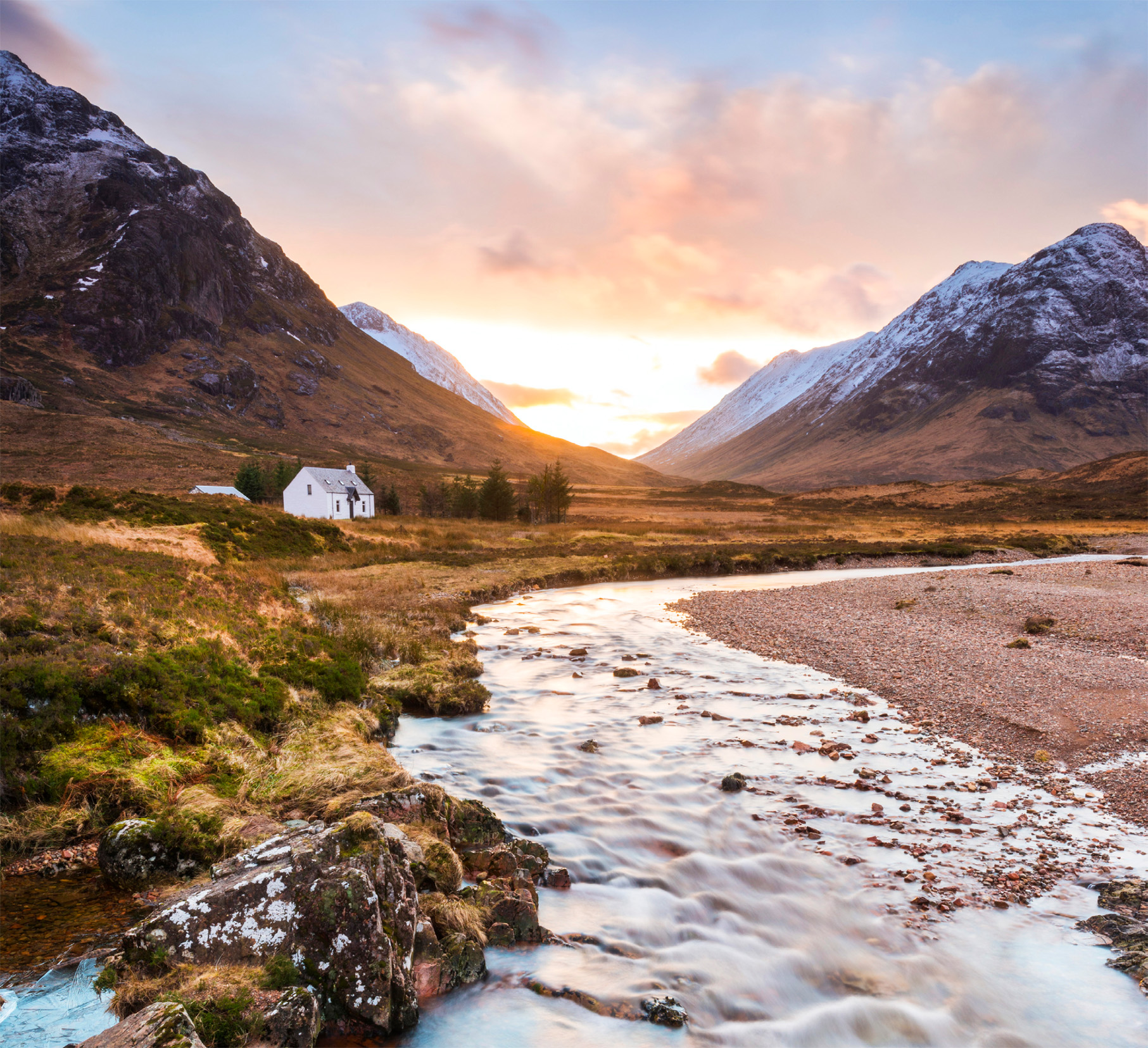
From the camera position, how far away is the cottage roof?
78.7 m

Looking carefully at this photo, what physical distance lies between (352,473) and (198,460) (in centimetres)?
5427

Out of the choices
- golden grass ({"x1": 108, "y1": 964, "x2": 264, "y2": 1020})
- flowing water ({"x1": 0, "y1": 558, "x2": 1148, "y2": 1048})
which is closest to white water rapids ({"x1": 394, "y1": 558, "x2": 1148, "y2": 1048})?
flowing water ({"x1": 0, "y1": 558, "x2": 1148, "y2": 1048})

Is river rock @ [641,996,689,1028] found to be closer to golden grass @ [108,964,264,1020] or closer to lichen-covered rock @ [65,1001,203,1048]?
golden grass @ [108,964,264,1020]

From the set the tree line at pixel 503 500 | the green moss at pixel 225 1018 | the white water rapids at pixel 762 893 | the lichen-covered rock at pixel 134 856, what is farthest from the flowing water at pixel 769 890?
the tree line at pixel 503 500

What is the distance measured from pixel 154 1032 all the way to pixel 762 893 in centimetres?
781

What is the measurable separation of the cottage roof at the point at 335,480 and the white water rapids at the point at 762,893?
229ft

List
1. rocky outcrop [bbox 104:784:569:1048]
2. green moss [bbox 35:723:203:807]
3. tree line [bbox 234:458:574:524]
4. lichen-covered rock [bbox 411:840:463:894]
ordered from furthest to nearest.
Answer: tree line [bbox 234:458:574:524]
green moss [bbox 35:723:203:807]
lichen-covered rock [bbox 411:840:463:894]
rocky outcrop [bbox 104:784:569:1048]

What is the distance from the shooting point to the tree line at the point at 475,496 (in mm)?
92688

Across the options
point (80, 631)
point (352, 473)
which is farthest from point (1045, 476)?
point (80, 631)

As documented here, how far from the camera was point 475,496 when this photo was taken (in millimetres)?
99875

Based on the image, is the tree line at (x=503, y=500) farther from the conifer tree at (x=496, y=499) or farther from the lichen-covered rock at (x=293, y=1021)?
the lichen-covered rock at (x=293, y=1021)

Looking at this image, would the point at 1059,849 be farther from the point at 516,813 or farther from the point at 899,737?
the point at 516,813

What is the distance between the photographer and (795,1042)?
6922 millimetres

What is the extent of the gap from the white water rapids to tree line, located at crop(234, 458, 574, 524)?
255 ft
